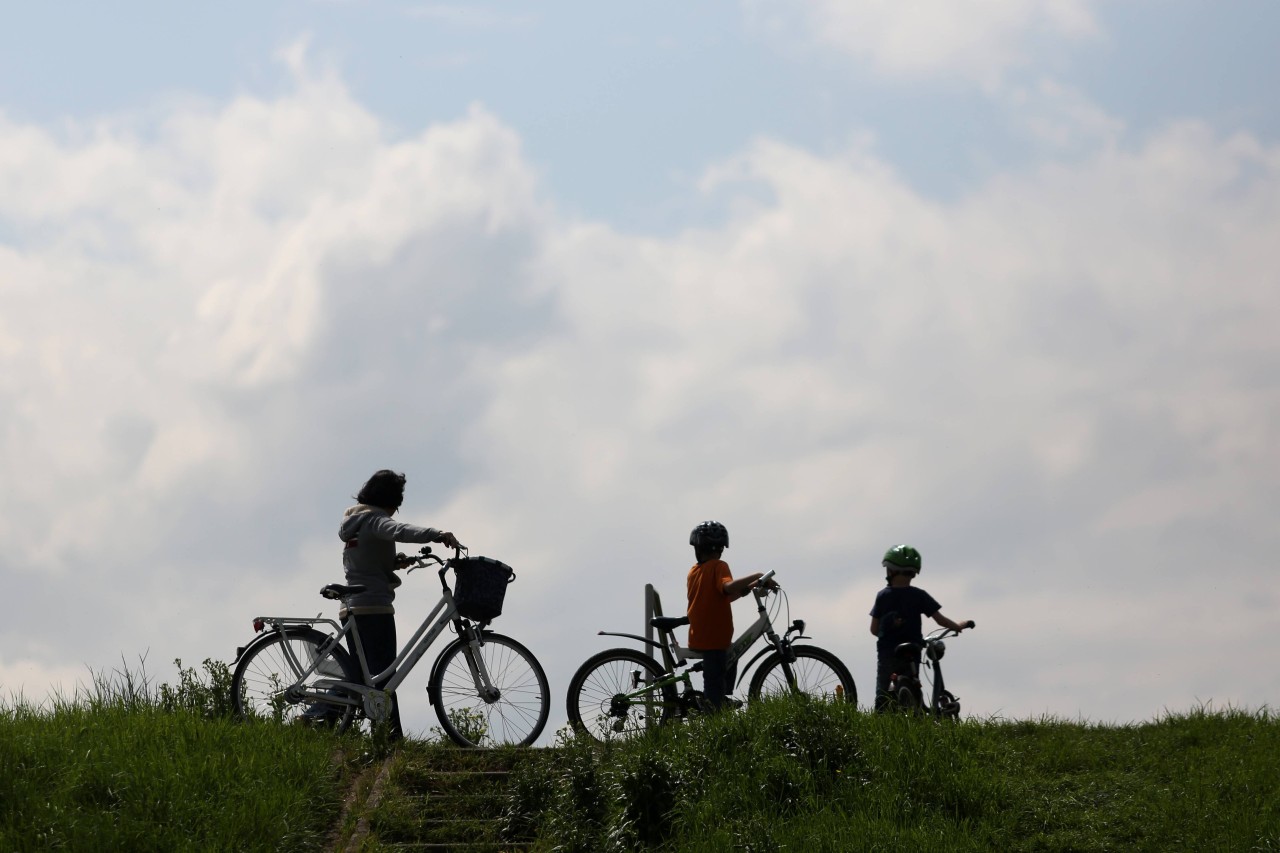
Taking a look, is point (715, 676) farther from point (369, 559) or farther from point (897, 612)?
point (369, 559)

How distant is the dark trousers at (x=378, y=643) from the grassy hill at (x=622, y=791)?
1.31ft

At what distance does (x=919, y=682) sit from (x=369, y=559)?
4.74 meters

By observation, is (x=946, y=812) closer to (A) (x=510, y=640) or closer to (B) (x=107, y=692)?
(A) (x=510, y=640)

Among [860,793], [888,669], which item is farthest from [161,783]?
[888,669]

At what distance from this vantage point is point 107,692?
12883mm

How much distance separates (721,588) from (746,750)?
1759 mm

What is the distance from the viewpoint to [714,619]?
1265 centimetres

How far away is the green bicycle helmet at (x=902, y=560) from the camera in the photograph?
13.1 meters

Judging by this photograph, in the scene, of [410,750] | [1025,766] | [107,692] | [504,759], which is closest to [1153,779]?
[1025,766]

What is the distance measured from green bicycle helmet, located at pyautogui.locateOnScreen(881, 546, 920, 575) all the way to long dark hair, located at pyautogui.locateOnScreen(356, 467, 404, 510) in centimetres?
424

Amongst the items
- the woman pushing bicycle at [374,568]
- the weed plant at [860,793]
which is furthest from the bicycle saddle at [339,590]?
the weed plant at [860,793]

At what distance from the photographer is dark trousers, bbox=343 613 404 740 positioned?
40.4 ft

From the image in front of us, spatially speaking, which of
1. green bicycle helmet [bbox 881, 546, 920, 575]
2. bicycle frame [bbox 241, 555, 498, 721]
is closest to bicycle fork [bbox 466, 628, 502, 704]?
bicycle frame [bbox 241, 555, 498, 721]

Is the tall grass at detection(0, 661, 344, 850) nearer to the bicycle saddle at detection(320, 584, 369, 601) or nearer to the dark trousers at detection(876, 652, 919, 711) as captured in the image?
the bicycle saddle at detection(320, 584, 369, 601)
